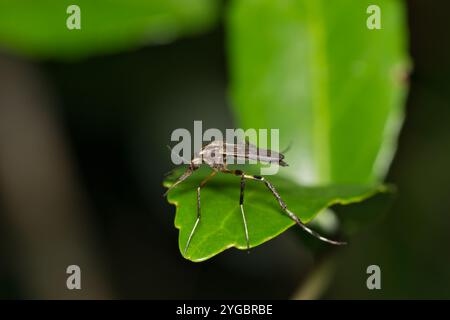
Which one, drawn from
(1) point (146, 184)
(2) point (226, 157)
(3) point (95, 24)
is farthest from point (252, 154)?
(1) point (146, 184)

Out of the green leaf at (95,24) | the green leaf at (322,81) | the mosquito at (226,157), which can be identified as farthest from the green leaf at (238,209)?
the green leaf at (95,24)

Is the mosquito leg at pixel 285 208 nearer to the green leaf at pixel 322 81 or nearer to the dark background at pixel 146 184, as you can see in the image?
the green leaf at pixel 322 81

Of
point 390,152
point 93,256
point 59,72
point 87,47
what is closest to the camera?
point 390,152

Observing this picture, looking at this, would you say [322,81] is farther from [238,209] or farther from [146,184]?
[146,184]

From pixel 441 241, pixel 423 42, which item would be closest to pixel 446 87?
pixel 423 42

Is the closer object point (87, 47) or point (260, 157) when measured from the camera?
point (260, 157)

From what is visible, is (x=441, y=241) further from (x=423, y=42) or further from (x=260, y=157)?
(x=260, y=157)
